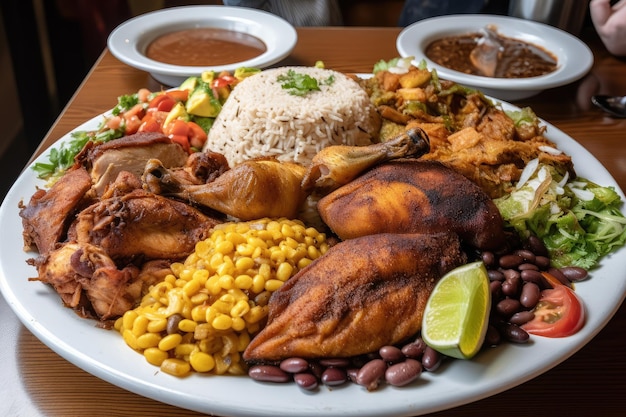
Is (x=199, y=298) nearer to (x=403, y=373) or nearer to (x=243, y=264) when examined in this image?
(x=243, y=264)

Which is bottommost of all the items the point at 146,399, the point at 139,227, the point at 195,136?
the point at 146,399

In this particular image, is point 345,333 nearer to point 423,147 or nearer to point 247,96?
point 423,147

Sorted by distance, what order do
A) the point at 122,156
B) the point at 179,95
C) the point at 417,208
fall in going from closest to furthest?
the point at 417,208, the point at 122,156, the point at 179,95

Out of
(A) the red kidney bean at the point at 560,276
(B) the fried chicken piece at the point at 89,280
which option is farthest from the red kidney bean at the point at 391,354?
(B) the fried chicken piece at the point at 89,280

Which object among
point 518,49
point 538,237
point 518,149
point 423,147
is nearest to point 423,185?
point 423,147

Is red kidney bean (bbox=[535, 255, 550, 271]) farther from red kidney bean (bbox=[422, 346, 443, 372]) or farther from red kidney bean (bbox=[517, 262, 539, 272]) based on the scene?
red kidney bean (bbox=[422, 346, 443, 372])

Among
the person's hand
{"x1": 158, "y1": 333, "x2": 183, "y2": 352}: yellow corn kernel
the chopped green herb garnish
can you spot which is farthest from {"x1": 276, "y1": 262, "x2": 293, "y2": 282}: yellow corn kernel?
the person's hand

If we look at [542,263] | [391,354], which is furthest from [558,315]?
[391,354]
